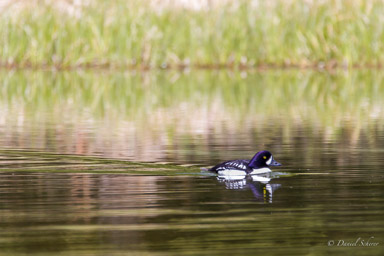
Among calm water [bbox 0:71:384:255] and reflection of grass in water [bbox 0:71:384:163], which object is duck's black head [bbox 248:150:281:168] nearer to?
calm water [bbox 0:71:384:255]

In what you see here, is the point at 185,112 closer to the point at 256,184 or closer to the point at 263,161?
the point at 263,161

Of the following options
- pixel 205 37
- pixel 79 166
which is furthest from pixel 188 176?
pixel 205 37

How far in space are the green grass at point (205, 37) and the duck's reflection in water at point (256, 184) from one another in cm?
1888

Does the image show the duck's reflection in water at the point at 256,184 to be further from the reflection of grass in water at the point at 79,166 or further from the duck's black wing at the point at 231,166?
the reflection of grass in water at the point at 79,166

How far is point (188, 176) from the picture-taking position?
32.8 feet

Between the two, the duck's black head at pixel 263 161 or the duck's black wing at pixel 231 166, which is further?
the duck's black head at pixel 263 161

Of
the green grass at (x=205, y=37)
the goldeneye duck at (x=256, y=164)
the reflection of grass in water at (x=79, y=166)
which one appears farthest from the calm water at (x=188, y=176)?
the green grass at (x=205, y=37)

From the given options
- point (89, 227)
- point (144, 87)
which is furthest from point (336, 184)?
point (144, 87)

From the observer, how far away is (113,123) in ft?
52.1

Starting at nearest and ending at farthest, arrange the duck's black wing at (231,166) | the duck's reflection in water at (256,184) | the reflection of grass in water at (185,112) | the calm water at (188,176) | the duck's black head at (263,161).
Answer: the calm water at (188,176) → the duck's reflection in water at (256,184) → the duck's black wing at (231,166) → the duck's black head at (263,161) → the reflection of grass in water at (185,112)

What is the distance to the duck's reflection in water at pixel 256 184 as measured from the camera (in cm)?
887

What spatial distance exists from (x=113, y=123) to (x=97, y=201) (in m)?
7.45

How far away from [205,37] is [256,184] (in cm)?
1958

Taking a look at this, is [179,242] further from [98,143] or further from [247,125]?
[247,125]
